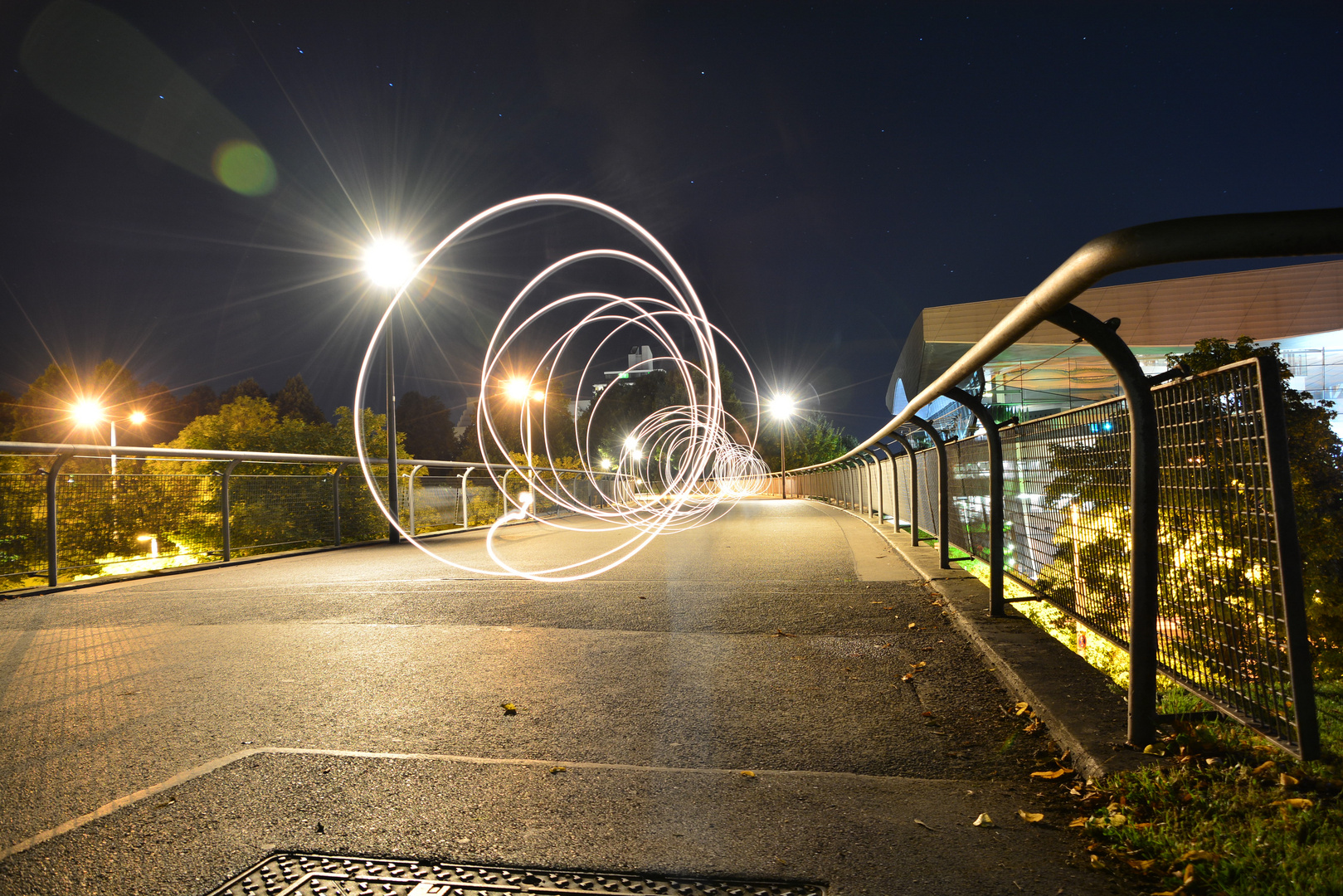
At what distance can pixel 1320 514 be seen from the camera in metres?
6.18

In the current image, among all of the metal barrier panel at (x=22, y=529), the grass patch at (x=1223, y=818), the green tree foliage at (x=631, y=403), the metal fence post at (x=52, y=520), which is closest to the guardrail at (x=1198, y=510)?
the grass patch at (x=1223, y=818)

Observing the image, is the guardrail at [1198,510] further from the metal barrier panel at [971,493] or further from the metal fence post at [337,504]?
the metal fence post at [337,504]

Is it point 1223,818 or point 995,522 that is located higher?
point 995,522

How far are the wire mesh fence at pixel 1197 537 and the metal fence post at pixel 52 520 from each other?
395 inches

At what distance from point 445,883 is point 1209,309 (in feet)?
148

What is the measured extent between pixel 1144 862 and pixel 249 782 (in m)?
3.03

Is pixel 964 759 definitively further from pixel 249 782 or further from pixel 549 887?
pixel 249 782

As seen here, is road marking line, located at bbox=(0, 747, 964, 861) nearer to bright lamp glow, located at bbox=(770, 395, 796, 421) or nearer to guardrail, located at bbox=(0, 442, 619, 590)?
guardrail, located at bbox=(0, 442, 619, 590)

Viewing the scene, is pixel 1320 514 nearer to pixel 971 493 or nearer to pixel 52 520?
pixel 971 493

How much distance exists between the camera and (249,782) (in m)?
2.94

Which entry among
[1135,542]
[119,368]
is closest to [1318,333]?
[1135,542]

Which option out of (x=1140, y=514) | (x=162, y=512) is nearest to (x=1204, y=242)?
(x=1140, y=514)

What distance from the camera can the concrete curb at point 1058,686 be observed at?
9.16 ft

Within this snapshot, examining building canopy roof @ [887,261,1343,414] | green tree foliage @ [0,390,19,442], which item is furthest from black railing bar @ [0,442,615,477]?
green tree foliage @ [0,390,19,442]
